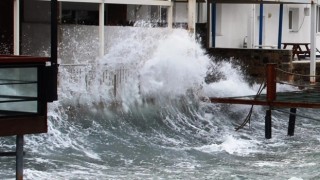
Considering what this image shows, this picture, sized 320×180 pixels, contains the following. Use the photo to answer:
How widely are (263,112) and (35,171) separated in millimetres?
10993

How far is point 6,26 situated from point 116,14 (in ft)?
11.3

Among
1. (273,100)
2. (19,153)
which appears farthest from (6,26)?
(19,153)

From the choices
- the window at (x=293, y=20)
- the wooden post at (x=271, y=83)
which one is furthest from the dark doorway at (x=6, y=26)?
the window at (x=293, y=20)

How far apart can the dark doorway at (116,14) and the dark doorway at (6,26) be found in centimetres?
301

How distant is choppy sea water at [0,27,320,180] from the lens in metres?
15.3

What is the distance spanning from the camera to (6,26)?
19.5 m

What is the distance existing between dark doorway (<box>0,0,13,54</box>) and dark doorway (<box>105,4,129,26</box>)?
119 inches

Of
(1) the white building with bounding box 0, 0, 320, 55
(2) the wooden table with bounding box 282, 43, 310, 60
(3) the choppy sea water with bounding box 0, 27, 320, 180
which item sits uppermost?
(1) the white building with bounding box 0, 0, 320, 55

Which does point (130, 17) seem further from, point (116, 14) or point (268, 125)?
point (268, 125)

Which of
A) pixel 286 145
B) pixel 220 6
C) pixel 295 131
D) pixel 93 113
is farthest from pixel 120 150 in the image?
pixel 220 6

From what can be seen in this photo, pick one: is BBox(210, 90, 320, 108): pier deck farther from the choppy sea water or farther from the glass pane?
the glass pane

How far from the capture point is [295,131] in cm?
2141

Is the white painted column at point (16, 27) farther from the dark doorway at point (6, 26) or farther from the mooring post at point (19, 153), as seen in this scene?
the mooring post at point (19, 153)

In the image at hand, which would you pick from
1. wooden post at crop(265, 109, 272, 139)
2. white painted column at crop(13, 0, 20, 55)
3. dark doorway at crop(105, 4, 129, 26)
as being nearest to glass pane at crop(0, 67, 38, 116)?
white painted column at crop(13, 0, 20, 55)
